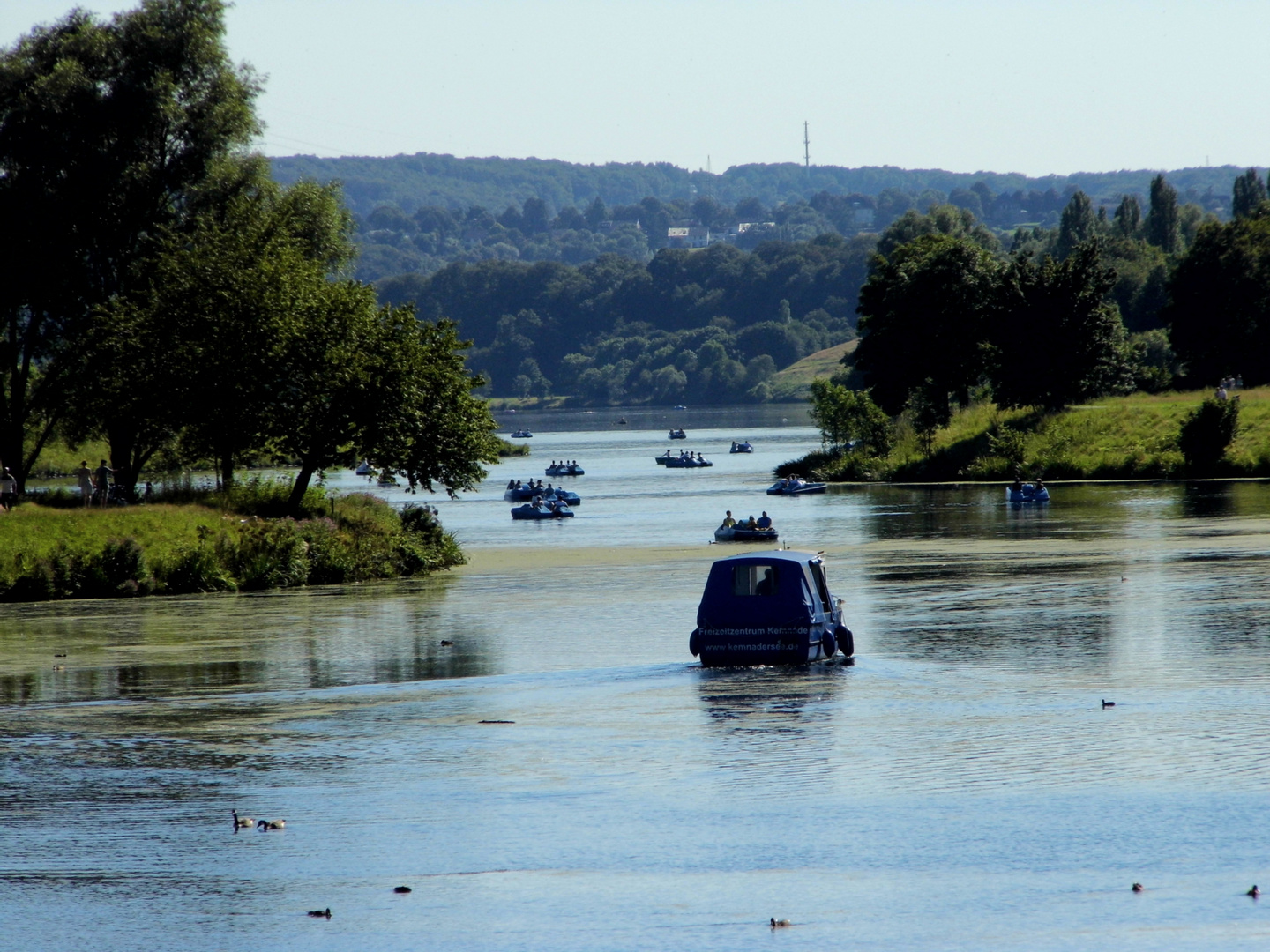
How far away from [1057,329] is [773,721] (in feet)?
308

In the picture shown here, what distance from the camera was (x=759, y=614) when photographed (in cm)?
3005

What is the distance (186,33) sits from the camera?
6059 cm

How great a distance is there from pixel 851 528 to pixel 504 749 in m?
54.0

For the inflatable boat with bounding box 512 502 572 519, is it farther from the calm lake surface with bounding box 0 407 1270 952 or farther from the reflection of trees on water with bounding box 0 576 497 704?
the calm lake surface with bounding box 0 407 1270 952

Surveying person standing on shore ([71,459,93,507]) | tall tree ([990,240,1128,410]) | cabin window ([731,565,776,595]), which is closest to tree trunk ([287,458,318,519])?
person standing on shore ([71,459,93,507])

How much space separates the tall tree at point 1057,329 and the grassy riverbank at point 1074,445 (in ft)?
7.87

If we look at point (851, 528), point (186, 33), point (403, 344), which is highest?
point (186, 33)

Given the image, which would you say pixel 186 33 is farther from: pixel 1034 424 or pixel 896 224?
pixel 896 224

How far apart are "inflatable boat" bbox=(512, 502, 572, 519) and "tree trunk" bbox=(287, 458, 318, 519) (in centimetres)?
3810

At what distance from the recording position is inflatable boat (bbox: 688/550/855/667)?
97.2 ft

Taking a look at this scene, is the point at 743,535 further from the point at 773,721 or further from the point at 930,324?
the point at 930,324

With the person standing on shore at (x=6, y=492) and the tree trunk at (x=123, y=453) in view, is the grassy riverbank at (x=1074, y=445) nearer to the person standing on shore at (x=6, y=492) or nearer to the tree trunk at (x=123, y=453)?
the tree trunk at (x=123, y=453)

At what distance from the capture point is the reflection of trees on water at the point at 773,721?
67.8 feet

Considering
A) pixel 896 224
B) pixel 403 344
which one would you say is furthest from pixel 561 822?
pixel 896 224
